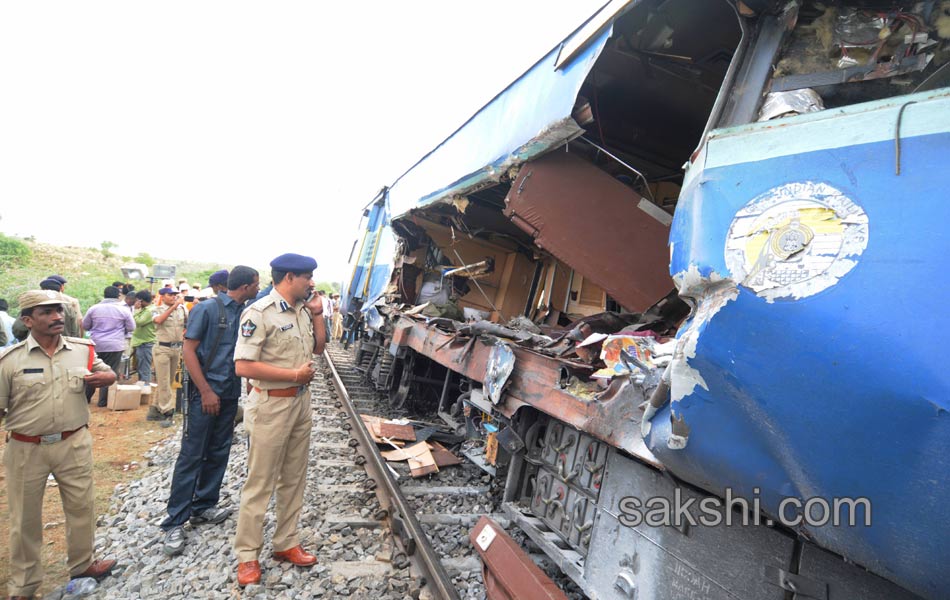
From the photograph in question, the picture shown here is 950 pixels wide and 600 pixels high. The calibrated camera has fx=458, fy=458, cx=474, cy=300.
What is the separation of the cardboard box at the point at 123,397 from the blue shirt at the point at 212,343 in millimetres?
4638

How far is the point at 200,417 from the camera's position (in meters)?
3.42

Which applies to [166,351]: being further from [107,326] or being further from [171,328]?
[107,326]

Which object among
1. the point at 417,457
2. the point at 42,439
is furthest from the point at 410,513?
the point at 42,439

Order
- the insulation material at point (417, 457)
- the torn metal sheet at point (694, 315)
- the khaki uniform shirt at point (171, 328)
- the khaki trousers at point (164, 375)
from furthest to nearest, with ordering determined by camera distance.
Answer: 1. the khaki uniform shirt at point (171, 328)
2. the khaki trousers at point (164, 375)
3. the insulation material at point (417, 457)
4. the torn metal sheet at point (694, 315)

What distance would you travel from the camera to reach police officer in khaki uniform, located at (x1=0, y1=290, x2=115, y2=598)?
103 inches

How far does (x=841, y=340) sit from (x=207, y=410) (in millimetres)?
3686

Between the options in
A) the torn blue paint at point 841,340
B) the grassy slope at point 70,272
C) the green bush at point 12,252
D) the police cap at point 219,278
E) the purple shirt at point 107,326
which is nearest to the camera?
the torn blue paint at point 841,340

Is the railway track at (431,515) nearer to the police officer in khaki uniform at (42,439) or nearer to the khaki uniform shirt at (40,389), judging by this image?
the police officer in khaki uniform at (42,439)

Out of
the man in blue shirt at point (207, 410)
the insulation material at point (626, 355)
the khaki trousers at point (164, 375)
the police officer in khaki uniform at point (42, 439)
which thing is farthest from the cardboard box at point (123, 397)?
the insulation material at point (626, 355)

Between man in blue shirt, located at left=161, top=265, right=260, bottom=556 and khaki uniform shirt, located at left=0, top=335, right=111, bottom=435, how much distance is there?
639 mm

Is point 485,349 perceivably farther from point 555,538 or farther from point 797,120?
point 797,120

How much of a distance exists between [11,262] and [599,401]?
27.2 m

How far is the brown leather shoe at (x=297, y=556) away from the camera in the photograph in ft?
9.32

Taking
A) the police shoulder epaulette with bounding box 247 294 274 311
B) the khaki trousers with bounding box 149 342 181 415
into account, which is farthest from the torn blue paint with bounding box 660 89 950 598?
the khaki trousers with bounding box 149 342 181 415
